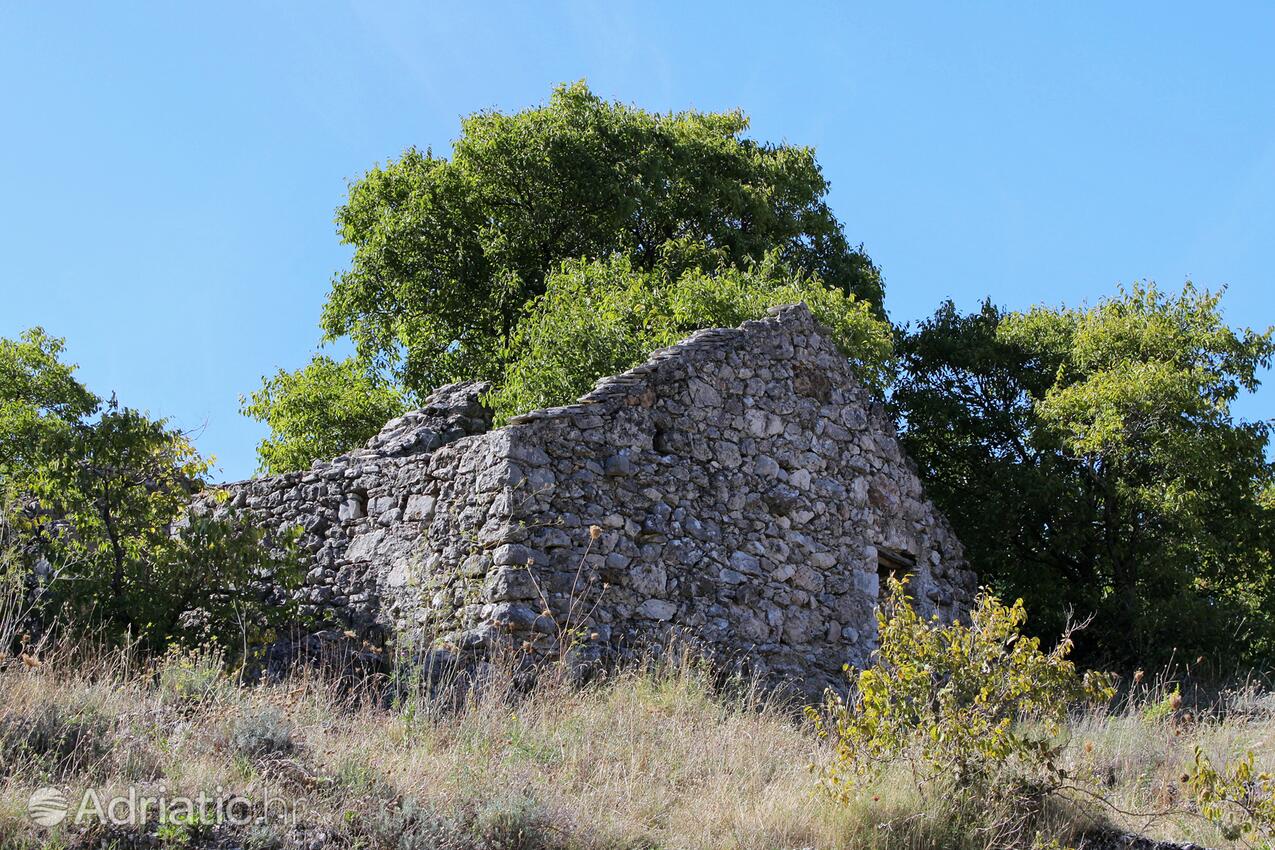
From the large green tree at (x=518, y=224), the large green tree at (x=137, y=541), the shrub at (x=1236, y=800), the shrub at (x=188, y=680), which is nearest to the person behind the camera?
the shrub at (x=1236, y=800)

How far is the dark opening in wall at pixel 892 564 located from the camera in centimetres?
1102

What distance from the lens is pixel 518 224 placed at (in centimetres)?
1975

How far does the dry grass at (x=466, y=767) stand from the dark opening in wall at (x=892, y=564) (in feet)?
10.9

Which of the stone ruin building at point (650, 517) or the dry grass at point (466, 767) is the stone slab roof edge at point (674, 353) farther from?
the dry grass at point (466, 767)

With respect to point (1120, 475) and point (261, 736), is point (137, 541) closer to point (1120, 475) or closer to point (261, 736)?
point (261, 736)

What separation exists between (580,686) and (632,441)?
213 cm

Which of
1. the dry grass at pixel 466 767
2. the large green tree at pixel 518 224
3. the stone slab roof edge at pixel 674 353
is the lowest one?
the dry grass at pixel 466 767

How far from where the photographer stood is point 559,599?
8617 mm

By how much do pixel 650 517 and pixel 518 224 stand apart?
11403mm

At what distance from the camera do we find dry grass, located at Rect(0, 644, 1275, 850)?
540cm
